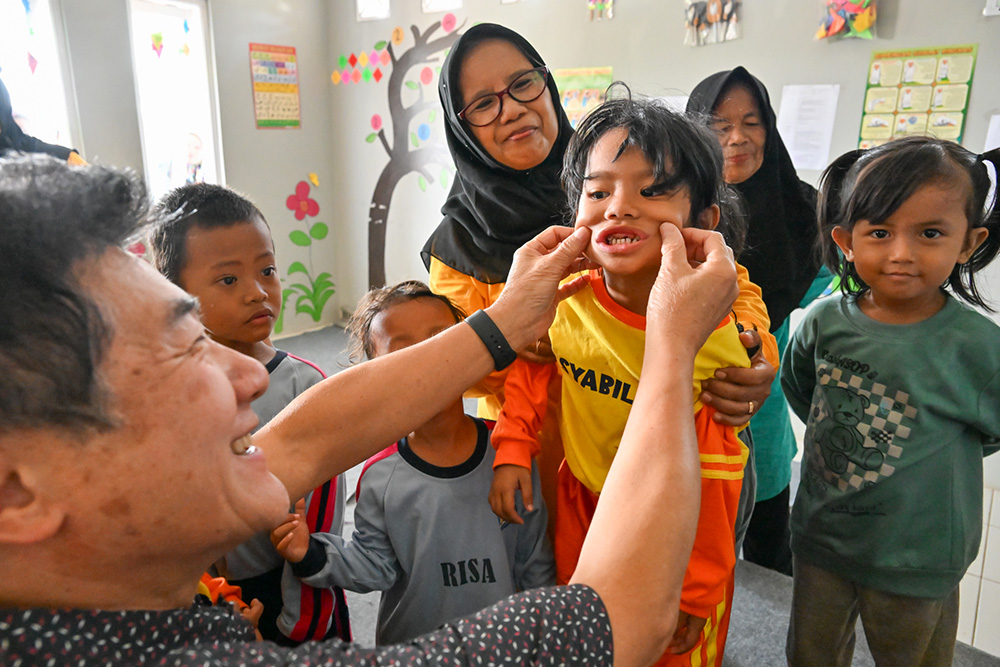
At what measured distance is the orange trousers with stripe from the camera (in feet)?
4.13

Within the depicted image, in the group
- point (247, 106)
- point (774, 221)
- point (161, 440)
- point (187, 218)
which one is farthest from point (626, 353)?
point (247, 106)

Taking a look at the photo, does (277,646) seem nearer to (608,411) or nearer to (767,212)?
Answer: (608,411)

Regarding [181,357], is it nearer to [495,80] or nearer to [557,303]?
[557,303]

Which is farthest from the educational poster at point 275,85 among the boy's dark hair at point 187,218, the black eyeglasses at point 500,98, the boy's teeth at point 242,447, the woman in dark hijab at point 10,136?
the boy's teeth at point 242,447

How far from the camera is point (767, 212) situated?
188 cm

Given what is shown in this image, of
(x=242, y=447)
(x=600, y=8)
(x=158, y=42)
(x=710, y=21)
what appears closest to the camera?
(x=242, y=447)

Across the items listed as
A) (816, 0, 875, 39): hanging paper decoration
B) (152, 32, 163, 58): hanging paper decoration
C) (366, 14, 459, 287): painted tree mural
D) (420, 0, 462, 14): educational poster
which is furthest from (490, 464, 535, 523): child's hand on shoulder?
(152, 32, 163, 58): hanging paper decoration

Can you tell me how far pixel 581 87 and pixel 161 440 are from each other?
353 centimetres

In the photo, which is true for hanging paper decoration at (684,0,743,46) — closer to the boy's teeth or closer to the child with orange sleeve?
the child with orange sleeve

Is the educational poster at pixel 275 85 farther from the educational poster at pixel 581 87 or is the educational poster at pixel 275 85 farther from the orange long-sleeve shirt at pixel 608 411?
the orange long-sleeve shirt at pixel 608 411

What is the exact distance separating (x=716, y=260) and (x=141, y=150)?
4.35 m

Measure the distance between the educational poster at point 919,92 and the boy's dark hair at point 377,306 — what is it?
7.57ft

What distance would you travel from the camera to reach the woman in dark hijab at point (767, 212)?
186 centimetres

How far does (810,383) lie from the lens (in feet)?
5.36
